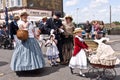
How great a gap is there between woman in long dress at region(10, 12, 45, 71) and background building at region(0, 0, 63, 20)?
3163cm

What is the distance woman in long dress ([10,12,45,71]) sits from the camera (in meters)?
8.59

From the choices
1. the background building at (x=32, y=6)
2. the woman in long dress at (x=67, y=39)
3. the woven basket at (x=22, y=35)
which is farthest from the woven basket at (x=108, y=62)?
the background building at (x=32, y=6)

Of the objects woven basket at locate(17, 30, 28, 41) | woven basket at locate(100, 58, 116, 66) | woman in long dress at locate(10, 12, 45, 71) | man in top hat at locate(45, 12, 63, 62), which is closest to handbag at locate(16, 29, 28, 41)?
woven basket at locate(17, 30, 28, 41)

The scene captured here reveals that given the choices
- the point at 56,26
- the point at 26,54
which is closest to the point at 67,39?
the point at 56,26

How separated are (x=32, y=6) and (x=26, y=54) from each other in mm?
35108

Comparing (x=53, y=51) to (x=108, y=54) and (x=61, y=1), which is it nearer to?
(x=108, y=54)

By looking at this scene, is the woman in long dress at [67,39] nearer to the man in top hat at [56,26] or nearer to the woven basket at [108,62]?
the man in top hat at [56,26]

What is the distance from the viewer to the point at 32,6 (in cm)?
4322

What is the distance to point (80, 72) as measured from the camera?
8484 mm

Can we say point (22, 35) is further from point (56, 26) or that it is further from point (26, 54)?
point (56, 26)

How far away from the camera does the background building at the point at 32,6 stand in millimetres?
42341

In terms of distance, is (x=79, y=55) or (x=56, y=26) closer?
(x=79, y=55)

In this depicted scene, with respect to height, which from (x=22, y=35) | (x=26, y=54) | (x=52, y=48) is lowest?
(x=52, y=48)

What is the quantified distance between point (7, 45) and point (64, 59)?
8.94 meters
